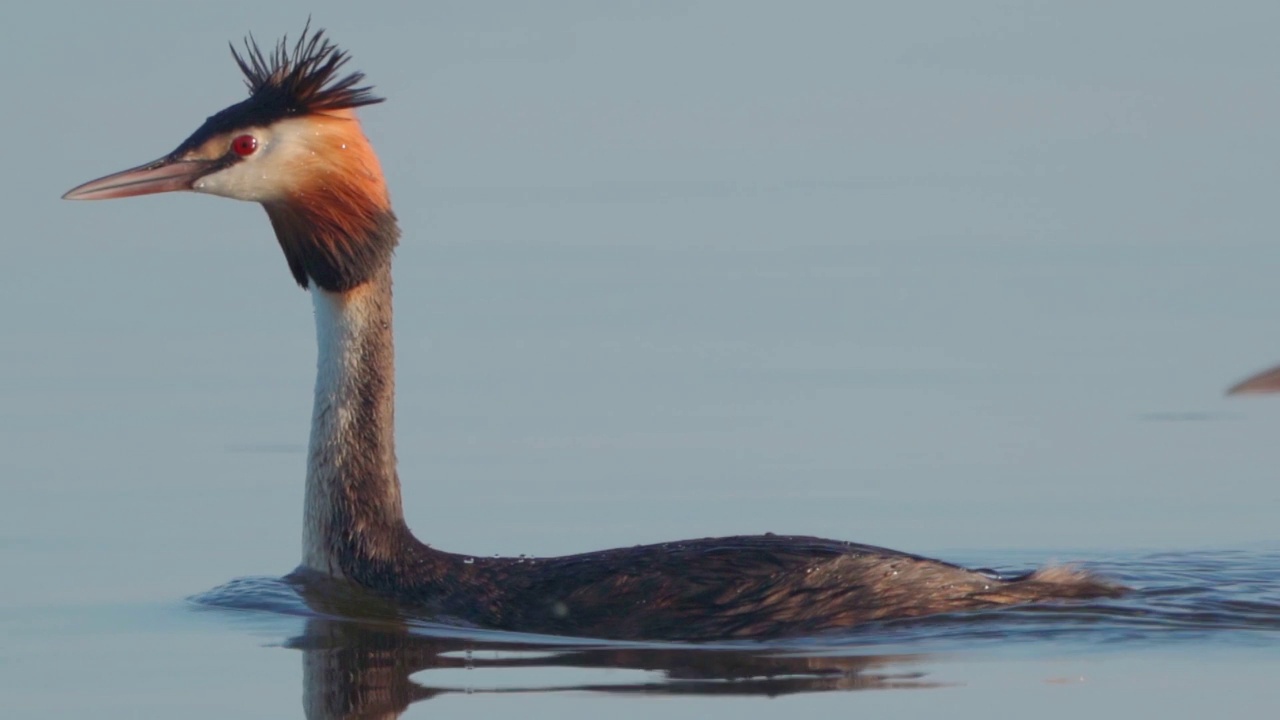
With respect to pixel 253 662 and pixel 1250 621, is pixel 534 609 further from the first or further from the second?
pixel 1250 621

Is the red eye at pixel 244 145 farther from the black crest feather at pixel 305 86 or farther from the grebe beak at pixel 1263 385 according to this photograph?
the grebe beak at pixel 1263 385

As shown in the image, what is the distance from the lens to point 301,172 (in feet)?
34.6

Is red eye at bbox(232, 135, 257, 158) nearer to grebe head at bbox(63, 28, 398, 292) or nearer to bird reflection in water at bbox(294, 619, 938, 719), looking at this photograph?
grebe head at bbox(63, 28, 398, 292)

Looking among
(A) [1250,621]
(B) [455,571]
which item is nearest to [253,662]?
(B) [455,571]

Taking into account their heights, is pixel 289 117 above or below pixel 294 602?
above

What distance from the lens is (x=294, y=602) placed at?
10383 millimetres

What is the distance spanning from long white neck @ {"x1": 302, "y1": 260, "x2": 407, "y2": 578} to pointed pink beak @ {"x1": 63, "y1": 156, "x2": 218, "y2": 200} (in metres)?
0.69

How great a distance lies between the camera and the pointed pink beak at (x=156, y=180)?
1056cm

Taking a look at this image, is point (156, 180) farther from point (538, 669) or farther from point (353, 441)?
point (538, 669)

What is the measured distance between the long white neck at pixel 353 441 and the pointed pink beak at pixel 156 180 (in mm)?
692

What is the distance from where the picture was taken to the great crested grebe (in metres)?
→ 9.70

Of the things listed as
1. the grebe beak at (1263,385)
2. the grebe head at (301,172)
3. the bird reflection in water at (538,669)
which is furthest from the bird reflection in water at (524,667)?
the grebe beak at (1263,385)

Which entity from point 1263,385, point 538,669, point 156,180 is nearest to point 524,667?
point 538,669

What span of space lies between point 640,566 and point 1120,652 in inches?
75.3
